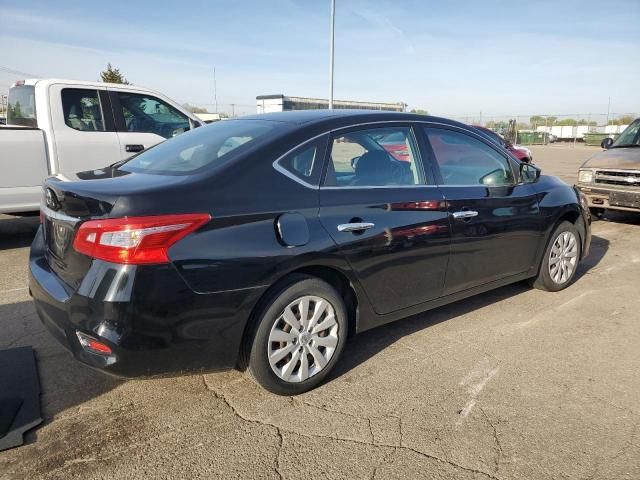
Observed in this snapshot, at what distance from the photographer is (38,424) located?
8.52 ft

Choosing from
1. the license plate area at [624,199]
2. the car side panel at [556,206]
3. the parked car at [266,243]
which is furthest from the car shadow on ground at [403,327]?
the license plate area at [624,199]

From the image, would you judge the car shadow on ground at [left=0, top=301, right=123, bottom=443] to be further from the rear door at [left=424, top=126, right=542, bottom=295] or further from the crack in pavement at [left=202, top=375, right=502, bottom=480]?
the rear door at [left=424, top=126, right=542, bottom=295]

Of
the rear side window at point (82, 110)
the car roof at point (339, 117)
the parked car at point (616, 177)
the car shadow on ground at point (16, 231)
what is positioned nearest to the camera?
the car roof at point (339, 117)

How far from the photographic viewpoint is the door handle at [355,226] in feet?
9.63

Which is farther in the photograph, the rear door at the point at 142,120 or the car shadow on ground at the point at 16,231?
the rear door at the point at 142,120

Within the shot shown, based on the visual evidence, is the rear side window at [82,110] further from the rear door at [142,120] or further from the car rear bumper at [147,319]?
the car rear bumper at [147,319]

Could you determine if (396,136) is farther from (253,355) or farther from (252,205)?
(253,355)

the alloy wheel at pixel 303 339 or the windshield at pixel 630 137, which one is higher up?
the windshield at pixel 630 137

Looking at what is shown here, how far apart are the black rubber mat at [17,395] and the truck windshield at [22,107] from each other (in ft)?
13.6

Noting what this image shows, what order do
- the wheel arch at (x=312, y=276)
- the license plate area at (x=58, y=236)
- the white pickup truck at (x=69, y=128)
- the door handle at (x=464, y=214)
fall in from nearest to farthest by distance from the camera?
the license plate area at (x=58, y=236) < the wheel arch at (x=312, y=276) < the door handle at (x=464, y=214) < the white pickup truck at (x=69, y=128)

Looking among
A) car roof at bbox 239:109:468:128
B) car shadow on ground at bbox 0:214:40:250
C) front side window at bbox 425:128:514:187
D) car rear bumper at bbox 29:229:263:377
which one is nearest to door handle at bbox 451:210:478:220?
front side window at bbox 425:128:514:187

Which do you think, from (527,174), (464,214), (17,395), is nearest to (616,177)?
(527,174)

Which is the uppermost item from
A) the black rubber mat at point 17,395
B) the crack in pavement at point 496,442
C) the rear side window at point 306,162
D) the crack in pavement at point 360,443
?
the rear side window at point 306,162

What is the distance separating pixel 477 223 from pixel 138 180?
7.87ft
